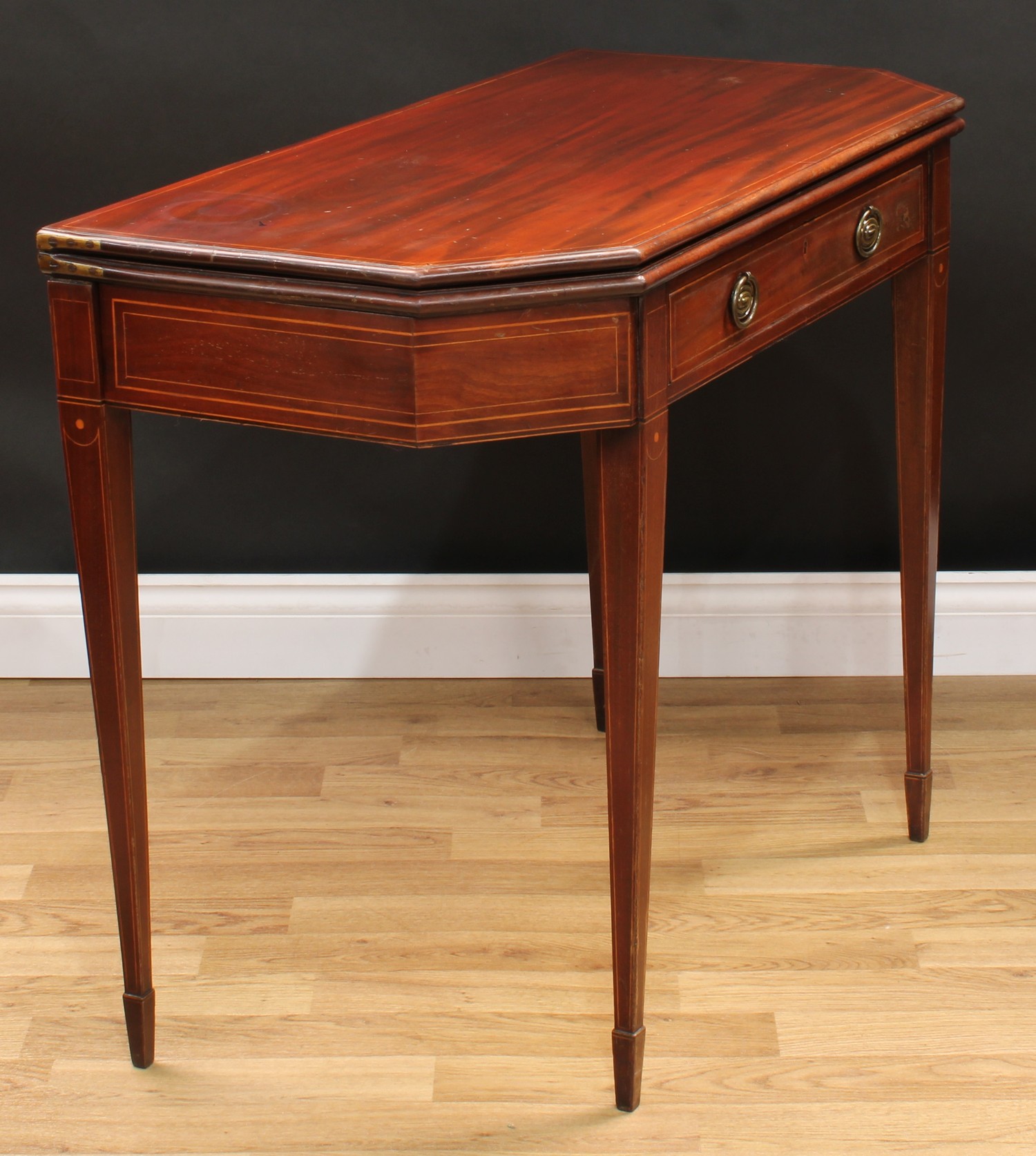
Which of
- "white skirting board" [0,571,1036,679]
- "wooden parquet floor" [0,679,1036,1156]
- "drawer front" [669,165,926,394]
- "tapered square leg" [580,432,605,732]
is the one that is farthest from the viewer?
"white skirting board" [0,571,1036,679]

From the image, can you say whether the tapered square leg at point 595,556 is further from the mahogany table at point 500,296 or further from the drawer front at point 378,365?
the drawer front at point 378,365

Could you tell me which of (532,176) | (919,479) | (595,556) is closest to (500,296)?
(532,176)

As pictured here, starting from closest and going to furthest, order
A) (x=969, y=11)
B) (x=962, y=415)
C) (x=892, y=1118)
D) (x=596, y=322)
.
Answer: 1. (x=596, y=322)
2. (x=892, y=1118)
3. (x=969, y=11)
4. (x=962, y=415)

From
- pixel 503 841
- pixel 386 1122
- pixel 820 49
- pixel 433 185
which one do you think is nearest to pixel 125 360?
pixel 433 185

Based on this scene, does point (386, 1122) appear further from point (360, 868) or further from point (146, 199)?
point (146, 199)

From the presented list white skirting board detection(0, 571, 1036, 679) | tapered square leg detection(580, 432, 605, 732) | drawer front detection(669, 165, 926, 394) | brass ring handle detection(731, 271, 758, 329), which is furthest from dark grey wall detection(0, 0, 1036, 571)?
brass ring handle detection(731, 271, 758, 329)

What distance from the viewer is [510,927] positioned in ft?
5.96

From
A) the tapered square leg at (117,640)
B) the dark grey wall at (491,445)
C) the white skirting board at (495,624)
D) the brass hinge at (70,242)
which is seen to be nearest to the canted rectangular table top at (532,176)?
the brass hinge at (70,242)

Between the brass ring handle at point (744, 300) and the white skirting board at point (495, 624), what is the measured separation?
99cm

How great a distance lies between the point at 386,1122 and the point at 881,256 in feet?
3.44

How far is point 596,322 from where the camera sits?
123cm

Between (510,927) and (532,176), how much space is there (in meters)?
0.89

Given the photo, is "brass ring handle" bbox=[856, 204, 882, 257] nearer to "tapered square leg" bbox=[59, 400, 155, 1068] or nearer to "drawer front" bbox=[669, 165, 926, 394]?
"drawer front" bbox=[669, 165, 926, 394]

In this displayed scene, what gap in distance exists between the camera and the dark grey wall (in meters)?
2.11
